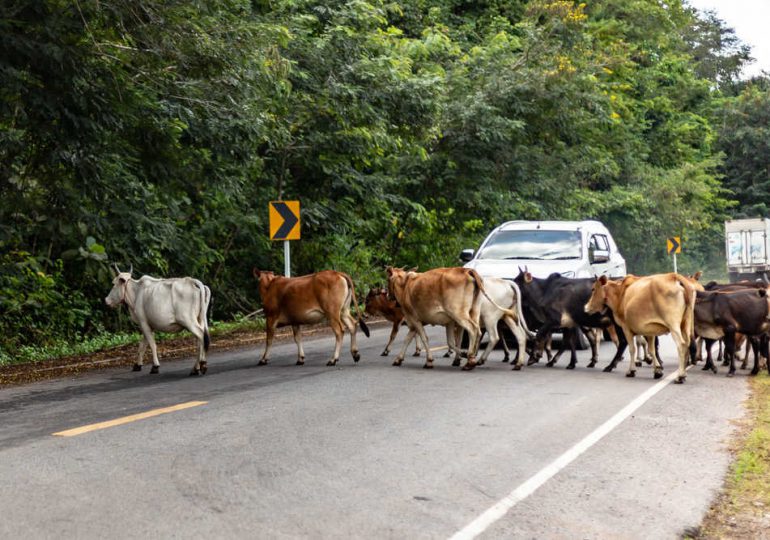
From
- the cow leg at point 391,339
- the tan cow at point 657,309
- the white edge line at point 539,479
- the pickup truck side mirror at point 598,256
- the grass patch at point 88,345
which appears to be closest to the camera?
the white edge line at point 539,479

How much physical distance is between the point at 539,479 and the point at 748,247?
43.2 m

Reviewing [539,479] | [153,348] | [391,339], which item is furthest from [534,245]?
[539,479]

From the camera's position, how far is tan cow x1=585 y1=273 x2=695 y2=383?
12.6m

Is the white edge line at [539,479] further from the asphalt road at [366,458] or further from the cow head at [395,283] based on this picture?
the cow head at [395,283]

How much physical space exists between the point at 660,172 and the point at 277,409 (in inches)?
1702

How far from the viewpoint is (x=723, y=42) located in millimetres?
83688

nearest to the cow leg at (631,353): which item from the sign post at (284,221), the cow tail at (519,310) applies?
the cow tail at (519,310)

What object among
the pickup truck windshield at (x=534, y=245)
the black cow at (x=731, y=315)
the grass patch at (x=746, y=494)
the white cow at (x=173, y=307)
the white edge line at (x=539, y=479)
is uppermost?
the pickup truck windshield at (x=534, y=245)

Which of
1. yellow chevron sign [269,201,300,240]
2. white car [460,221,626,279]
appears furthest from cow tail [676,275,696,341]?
yellow chevron sign [269,201,300,240]

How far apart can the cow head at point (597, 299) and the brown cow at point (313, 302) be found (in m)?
3.24

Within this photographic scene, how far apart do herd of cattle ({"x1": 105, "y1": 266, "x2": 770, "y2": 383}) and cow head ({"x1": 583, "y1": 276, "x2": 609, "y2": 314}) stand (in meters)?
0.01

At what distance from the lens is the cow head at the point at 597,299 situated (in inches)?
543

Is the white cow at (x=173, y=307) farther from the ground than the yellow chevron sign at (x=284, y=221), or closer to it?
closer to it

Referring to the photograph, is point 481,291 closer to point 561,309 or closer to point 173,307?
Answer: point 561,309
